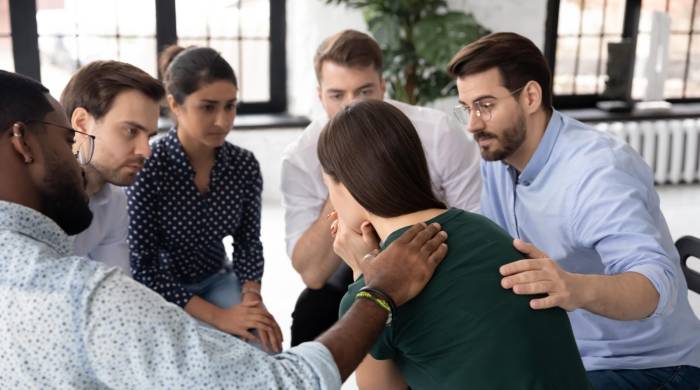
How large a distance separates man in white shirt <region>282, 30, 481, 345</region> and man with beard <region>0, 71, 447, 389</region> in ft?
4.30

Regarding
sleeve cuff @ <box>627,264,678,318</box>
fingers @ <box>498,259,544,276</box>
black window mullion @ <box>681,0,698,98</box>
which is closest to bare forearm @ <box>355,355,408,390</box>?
fingers @ <box>498,259,544,276</box>

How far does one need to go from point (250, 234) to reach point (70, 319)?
170cm

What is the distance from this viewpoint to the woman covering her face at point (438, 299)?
137 cm

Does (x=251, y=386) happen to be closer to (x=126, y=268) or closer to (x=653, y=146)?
(x=126, y=268)

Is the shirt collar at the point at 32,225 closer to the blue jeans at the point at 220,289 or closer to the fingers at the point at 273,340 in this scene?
the fingers at the point at 273,340

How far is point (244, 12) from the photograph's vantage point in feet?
19.0

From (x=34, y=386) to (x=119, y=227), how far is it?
1.28 meters

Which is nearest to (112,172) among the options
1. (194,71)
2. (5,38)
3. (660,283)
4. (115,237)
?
(115,237)

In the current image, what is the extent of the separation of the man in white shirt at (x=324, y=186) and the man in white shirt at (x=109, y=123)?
550mm

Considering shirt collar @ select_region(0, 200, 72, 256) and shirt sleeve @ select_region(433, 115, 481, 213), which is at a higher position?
shirt collar @ select_region(0, 200, 72, 256)

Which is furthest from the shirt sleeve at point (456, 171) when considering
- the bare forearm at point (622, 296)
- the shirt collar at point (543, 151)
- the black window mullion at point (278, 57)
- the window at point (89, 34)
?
the window at point (89, 34)

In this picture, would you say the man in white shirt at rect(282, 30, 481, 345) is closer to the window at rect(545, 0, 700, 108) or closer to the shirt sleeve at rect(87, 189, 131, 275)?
the shirt sleeve at rect(87, 189, 131, 275)

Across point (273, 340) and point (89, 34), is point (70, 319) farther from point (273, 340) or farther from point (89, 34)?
point (89, 34)

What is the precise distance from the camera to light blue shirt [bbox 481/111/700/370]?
1778 mm
